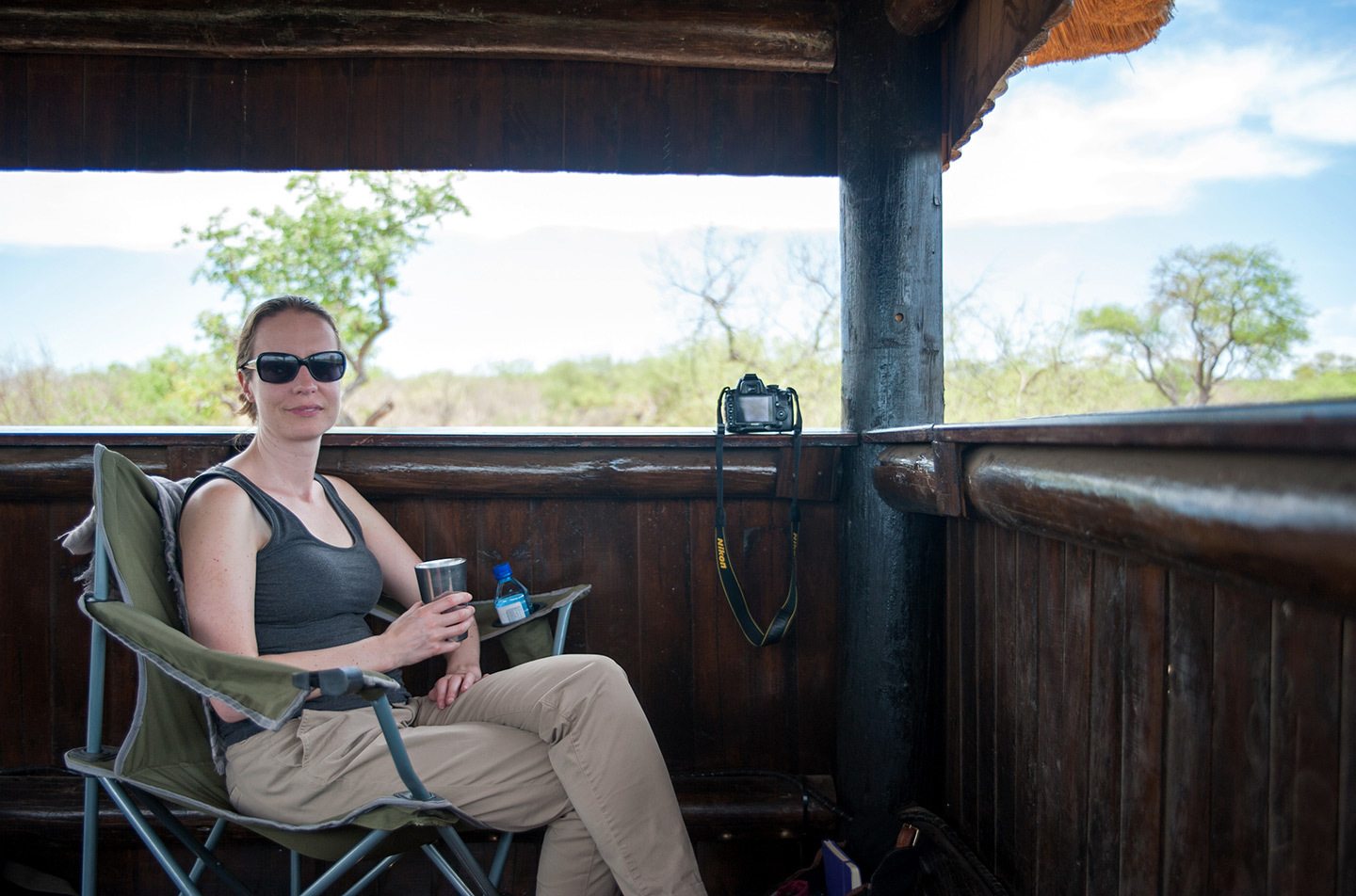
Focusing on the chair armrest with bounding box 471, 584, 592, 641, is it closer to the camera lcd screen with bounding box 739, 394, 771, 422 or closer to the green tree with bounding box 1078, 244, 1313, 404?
the camera lcd screen with bounding box 739, 394, 771, 422

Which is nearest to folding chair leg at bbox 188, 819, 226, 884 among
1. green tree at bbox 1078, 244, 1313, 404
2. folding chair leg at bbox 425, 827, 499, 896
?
folding chair leg at bbox 425, 827, 499, 896

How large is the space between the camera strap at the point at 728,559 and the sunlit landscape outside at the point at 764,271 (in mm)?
7122

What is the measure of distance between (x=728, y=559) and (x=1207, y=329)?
12.7 metres

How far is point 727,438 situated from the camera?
7.88ft

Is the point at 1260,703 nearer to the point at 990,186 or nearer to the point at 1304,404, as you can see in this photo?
the point at 1304,404

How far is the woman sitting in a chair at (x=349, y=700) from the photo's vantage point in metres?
1.65

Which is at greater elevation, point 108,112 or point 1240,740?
point 108,112

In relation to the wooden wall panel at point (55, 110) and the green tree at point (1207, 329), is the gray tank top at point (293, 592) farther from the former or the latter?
the green tree at point (1207, 329)

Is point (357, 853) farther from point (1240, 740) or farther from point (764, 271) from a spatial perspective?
point (764, 271)

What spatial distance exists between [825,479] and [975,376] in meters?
8.95

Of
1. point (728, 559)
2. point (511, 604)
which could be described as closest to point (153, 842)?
point (511, 604)

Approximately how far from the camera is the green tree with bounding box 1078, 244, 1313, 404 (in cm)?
1216

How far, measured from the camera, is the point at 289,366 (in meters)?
1.84

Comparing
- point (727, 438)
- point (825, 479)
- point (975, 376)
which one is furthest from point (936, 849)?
point (975, 376)
